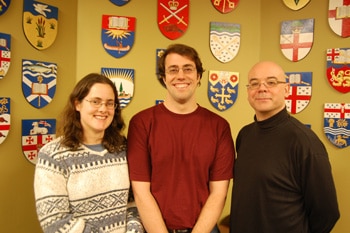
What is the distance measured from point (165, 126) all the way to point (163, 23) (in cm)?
123

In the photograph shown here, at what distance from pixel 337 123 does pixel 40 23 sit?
2.32 meters

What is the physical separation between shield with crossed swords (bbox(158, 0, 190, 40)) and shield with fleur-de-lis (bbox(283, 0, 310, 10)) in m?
0.86

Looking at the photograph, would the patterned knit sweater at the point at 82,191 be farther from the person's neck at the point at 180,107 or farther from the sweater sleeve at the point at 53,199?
the person's neck at the point at 180,107

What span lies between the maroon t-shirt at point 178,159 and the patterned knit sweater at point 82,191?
0.13 m

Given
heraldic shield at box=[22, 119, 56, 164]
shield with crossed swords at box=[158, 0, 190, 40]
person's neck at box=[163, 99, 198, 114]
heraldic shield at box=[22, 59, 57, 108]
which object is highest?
shield with crossed swords at box=[158, 0, 190, 40]

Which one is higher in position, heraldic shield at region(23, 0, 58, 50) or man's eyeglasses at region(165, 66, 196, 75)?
heraldic shield at region(23, 0, 58, 50)

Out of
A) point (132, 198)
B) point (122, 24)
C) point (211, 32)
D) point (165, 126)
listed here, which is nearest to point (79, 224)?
point (132, 198)

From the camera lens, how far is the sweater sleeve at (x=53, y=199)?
1.37m

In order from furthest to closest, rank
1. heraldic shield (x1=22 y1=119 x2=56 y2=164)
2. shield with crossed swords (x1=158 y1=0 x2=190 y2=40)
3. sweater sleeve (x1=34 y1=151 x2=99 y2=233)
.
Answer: shield with crossed swords (x1=158 y1=0 x2=190 y2=40), heraldic shield (x1=22 y1=119 x2=56 y2=164), sweater sleeve (x1=34 y1=151 x2=99 y2=233)

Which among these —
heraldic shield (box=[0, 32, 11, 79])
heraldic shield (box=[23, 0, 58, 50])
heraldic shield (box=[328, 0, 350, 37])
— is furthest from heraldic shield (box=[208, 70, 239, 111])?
heraldic shield (box=[0, 32, 11, 79])

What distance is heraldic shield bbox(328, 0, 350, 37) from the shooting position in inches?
88.7

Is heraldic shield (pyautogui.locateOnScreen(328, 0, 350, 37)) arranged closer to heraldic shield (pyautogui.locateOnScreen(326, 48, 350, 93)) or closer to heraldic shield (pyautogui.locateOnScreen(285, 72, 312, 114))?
heraldic shield (pyautogui.locateOnScreen(326, 48, 350, 93))

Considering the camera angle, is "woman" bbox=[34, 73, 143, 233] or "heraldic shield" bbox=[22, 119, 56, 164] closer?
"woman" bbox=[34, 73, 143, 233]

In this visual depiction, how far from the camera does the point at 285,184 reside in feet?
4.94
